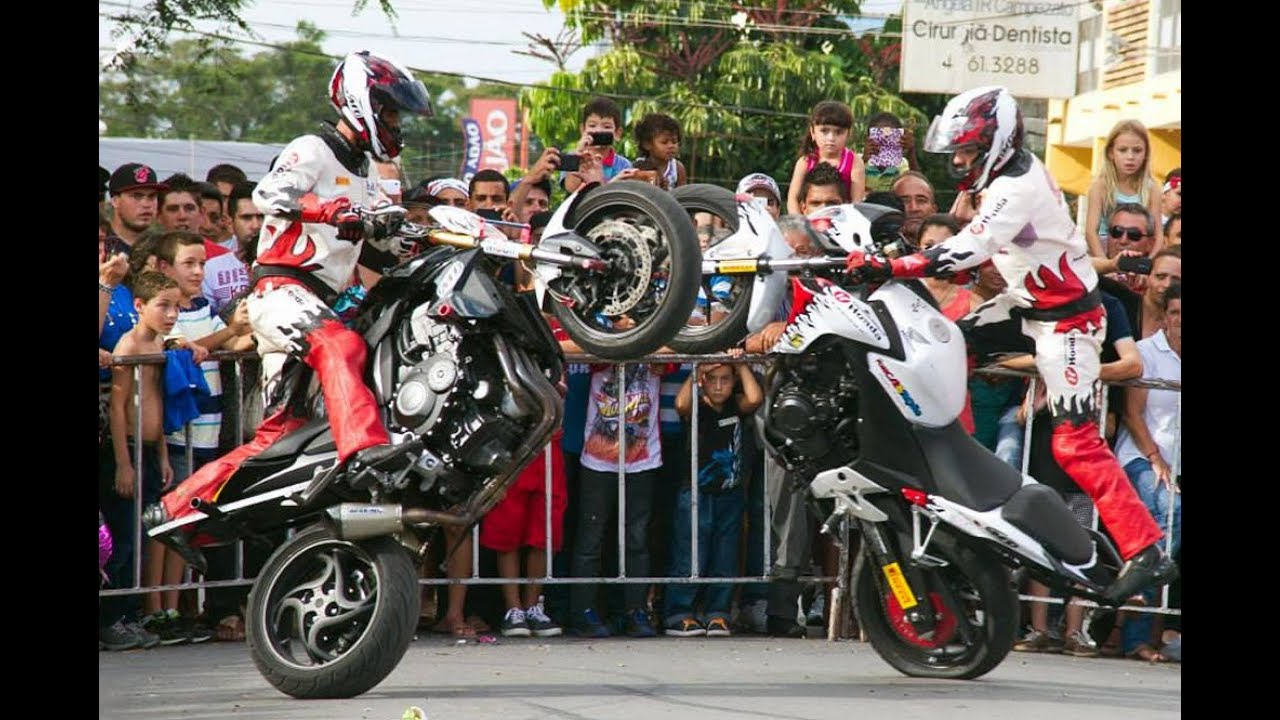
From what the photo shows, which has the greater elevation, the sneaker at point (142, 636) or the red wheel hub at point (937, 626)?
the red wheel hub at point (937, 626)

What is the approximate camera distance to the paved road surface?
5801mm

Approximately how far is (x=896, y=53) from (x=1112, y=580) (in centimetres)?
1539

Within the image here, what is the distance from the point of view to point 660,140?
8211 mm

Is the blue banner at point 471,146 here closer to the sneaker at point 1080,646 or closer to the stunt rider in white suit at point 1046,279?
the sneaker at point 1080,646

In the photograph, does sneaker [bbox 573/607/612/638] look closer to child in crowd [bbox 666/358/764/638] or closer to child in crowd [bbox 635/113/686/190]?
child in crowd [bbox 666/358/764/638]

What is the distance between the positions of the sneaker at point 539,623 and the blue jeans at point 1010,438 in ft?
6.56

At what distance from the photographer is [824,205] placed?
7.78 m

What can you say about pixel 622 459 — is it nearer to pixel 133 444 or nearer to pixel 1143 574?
pixel 133 444

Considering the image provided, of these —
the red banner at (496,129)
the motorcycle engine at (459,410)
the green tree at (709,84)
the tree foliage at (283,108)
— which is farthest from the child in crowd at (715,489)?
the red banner at (496,129)

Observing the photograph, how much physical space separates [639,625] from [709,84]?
10875 mm

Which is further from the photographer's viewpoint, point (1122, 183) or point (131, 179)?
point (1122, 183)

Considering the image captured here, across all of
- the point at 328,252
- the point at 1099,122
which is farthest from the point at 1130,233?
the point at 1099,122

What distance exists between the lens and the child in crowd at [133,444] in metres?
7.09
